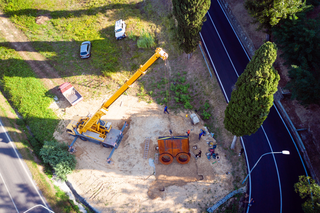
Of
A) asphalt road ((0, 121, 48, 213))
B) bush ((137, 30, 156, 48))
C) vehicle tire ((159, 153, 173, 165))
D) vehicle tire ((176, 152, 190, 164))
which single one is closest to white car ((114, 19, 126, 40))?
bush ((137, 30, 156, 48))

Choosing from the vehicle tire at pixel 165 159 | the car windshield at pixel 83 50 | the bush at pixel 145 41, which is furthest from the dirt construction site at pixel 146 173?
the bush at pixel 145 41

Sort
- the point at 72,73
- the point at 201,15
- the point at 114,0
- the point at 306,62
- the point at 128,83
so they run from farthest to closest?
the point at 114,0 < the point at 72,73 < the point at 201,15 < the point at 306,62 < the point at 128,83

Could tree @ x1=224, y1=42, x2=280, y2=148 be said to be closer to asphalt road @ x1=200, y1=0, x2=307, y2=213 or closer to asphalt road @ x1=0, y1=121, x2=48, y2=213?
asphalt road @ x1=200, y1=0, x2=307, y2=213

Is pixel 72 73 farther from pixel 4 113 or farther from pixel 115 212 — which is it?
pixel 115 212

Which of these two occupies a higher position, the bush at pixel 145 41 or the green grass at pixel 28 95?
the bush at pixel 145 41

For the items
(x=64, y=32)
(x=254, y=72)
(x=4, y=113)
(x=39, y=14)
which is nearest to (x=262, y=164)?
(x=254, y=72)

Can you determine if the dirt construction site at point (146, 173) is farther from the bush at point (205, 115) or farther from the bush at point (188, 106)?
the bush at point (205, 115)
